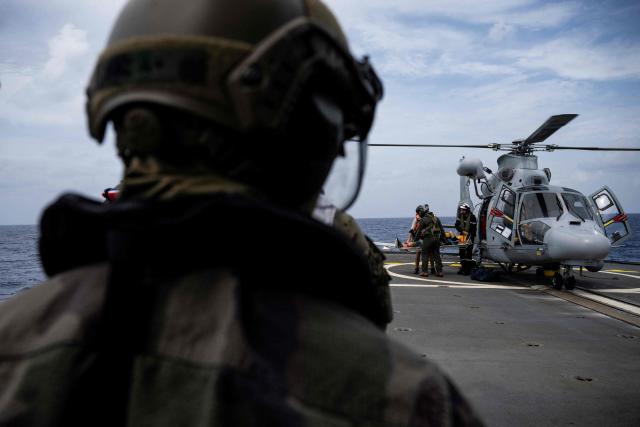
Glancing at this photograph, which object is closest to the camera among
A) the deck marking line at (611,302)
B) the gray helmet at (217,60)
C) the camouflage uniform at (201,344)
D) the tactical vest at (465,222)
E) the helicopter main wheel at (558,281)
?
the camouflage uniform at (201,344)

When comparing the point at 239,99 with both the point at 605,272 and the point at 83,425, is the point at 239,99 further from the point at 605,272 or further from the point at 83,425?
the point at 605,272

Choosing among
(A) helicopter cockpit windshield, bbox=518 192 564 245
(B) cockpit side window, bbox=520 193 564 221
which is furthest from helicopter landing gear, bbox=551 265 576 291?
(B) cockpit side window, bbox=520 193 564 221

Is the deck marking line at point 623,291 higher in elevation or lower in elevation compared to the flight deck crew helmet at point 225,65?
lower

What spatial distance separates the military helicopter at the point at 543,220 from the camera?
8531mm

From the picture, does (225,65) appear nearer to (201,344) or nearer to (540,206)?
(201,344)

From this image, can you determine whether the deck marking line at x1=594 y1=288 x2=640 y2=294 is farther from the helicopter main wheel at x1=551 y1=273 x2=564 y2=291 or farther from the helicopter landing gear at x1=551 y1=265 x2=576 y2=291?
the helicopter main wheel at x1=551 y1=273 x2=564 y2=291

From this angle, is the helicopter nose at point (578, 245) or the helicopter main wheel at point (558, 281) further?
the helicopter main wheel at point (558, 281)

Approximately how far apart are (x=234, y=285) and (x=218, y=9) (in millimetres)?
522

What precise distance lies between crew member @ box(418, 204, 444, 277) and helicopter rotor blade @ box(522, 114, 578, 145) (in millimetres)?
2515

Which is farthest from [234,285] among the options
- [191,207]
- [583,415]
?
[583,415]

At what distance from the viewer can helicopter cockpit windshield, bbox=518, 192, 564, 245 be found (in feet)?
30.5

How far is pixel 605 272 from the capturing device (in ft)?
39.1

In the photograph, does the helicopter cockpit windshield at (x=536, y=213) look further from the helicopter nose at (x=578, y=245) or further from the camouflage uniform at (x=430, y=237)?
the camouflage uniform at (x=430, y=237)

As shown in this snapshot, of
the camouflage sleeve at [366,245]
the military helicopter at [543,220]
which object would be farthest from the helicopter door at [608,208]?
the camouflage sleeve at [366,245]
